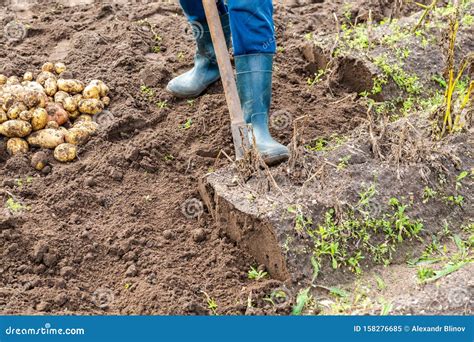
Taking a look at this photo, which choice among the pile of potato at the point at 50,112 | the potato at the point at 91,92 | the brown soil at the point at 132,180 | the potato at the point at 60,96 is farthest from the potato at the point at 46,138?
the potato at the point at 91,92

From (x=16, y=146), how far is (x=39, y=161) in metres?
0.16

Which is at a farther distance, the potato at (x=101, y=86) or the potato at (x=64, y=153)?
the potato at (x=101, y=86)

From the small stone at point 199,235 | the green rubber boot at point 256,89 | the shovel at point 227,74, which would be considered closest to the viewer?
the small stone at point 199,235

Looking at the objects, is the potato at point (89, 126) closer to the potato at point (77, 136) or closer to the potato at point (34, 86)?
the potato at point (77, 136)

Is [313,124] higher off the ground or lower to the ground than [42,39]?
lower

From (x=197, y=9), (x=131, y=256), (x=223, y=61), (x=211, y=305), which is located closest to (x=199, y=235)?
(x=131, y=256)

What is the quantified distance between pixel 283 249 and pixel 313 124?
1.09 metres

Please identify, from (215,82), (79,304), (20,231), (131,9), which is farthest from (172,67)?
(79,304)

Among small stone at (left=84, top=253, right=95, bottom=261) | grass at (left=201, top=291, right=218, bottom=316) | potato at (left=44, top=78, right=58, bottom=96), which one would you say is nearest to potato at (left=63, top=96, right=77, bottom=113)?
potato at (left=44, top=78, right=58, bottom=96)

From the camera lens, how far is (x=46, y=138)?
12.6 feet

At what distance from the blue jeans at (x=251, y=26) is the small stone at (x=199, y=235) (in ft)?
2.71

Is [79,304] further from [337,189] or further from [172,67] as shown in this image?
[172,67]

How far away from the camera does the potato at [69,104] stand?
400 centimetres

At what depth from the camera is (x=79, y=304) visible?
9.85 ft
